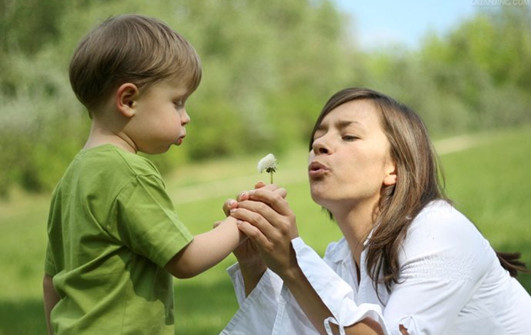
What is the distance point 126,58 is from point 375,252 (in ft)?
4.20

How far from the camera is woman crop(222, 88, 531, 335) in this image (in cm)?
288

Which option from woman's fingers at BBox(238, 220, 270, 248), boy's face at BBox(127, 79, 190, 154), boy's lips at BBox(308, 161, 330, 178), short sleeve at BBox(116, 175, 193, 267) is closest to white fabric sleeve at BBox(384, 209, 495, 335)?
boy's lips at BBox(308, 161, 330, 178)

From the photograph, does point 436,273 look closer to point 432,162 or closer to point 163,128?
point 432,162

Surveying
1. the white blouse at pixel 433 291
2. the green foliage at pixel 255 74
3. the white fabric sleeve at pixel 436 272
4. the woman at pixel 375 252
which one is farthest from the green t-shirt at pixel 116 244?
the green foliage at pixel 255 74

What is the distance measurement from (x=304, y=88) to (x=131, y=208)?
3182cm

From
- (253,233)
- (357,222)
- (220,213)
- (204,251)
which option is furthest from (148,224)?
(220,213)

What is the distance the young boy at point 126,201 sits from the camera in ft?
8.82

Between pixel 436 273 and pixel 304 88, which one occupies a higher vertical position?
pixel 436 273

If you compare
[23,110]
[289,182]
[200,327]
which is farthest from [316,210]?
[200,327]

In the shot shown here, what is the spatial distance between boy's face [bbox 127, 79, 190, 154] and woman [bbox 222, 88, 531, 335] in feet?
1.32

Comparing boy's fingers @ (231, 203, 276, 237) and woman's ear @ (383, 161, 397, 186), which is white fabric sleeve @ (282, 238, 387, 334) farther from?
woman's ear @ (383, 161, 397, 186)

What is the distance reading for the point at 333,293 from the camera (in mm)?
2826

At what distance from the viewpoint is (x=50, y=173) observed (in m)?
19.1

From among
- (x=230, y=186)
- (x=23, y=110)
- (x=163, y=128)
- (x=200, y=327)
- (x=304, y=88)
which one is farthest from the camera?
(x=304, y=88)
